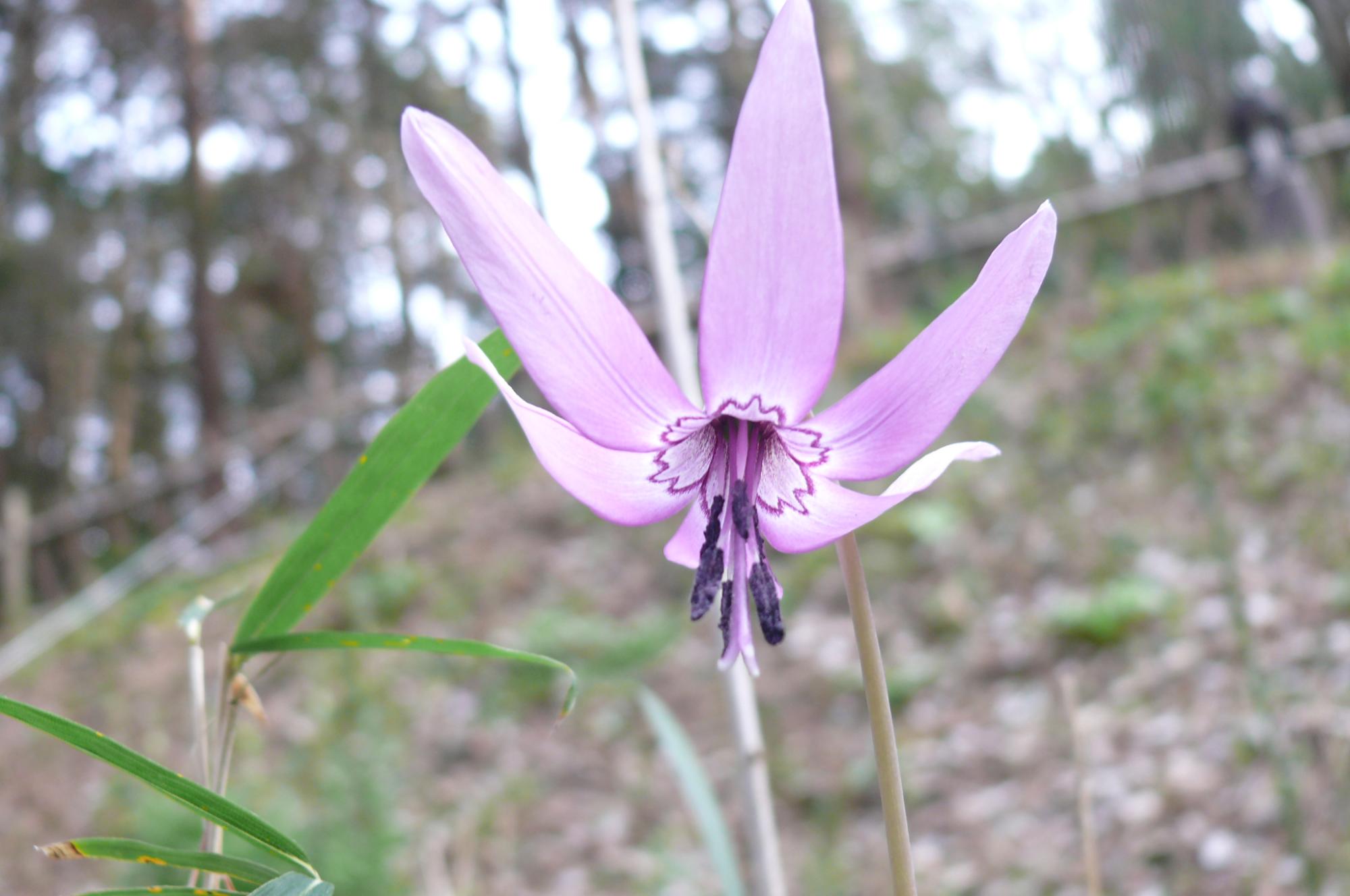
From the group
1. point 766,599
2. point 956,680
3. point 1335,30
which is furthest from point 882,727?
point 956,680

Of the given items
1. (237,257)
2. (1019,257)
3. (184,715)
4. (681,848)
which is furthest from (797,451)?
(237,257)

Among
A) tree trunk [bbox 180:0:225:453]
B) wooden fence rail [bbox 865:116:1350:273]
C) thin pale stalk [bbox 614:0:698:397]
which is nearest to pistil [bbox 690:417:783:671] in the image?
thin pale stalk [bbox 614:0:698:397]

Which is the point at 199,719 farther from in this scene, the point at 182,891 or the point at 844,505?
the point at 844,505

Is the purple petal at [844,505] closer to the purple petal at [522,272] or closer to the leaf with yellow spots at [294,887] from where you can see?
the purple petal at [522,272]

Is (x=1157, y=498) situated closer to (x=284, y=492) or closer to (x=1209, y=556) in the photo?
(x=1209, y=556)

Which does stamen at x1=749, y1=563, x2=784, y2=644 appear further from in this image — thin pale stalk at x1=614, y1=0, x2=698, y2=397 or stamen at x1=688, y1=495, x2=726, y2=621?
thin pale stalk at x1=614, y1=0, x2=698, y2=397

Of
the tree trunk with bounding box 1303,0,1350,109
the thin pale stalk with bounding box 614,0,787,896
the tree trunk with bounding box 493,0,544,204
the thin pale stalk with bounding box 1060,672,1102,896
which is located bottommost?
the thin pale stalk with bounding box 1060,672,1102,896
